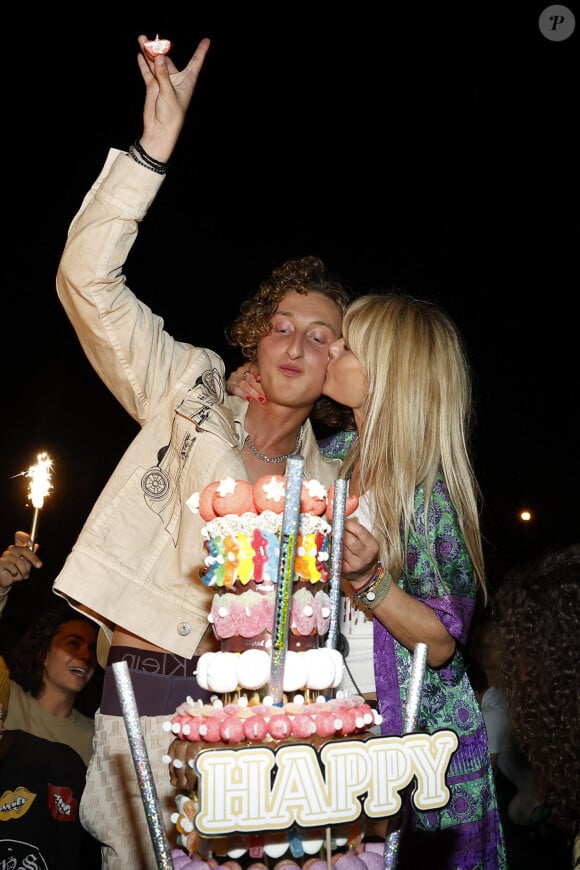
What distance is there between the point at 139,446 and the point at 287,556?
3.20 ft

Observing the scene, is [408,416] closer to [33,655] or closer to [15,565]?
[15,565]

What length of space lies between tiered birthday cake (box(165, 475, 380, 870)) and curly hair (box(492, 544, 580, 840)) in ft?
1.85

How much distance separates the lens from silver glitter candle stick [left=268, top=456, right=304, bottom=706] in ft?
3.76

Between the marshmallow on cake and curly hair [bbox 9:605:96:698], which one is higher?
curly hair [bbox 9:605:96:698]

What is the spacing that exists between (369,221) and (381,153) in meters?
0.42

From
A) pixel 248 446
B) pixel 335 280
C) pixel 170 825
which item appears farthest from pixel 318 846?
pixel 335 280

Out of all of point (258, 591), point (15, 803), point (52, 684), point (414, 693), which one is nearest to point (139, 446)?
point (258, 591)

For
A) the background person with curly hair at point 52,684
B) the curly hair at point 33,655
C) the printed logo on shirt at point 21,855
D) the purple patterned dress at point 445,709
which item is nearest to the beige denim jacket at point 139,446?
the purple patterned dress at point 445,709

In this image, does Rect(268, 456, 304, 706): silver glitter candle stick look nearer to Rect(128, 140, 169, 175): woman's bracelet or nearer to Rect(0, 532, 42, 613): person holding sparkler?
Rect(128, 140, 169, 175): woman's bracelet

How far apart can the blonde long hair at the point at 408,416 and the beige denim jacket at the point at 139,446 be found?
361 mm

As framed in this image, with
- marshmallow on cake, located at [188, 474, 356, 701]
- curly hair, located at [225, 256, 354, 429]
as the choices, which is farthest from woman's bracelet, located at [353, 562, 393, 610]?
curly hair, located at [225, 256, 354, 429]

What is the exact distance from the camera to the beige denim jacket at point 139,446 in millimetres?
1818

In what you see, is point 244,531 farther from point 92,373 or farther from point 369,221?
point 92,373

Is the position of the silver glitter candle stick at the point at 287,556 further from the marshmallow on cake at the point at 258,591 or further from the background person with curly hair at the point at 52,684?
the background person with curly hair at the point at 52,684
